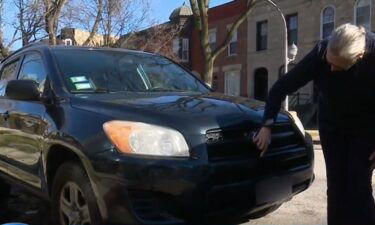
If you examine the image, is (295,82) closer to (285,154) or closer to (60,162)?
(285,154)

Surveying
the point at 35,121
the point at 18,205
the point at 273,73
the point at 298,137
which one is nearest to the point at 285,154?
the point at 298,137

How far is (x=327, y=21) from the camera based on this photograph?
25.4 metres

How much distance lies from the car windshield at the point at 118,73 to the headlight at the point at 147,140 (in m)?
0.96

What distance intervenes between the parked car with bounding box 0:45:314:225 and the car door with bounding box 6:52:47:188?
0.01m

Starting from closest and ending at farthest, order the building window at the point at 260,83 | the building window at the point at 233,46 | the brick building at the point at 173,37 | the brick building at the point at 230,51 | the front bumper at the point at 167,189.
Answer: the front bumper at the point at 167,189 < the building window at the point at 260,83 < the brick building at the point at 173,37 < the brick building at the point at 230,51 < the building window at the point at 233,46

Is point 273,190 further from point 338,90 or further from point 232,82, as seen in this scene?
point 232,82

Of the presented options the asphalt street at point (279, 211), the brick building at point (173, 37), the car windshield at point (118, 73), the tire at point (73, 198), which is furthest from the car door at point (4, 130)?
the brick building at point (173, 37)

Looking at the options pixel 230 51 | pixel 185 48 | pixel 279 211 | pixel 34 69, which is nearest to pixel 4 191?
pixel 34 69

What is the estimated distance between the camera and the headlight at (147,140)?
348cm

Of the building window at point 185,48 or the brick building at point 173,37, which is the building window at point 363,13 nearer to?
the brick building at point 173,37

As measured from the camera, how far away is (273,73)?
1106 inches

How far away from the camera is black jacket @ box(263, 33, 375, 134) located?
11.9 ft

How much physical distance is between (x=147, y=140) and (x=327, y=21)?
23266 millimetres

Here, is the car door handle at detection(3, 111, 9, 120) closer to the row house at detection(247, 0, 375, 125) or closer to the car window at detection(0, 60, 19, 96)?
the car window at detection(0, 60, 19, 96)
